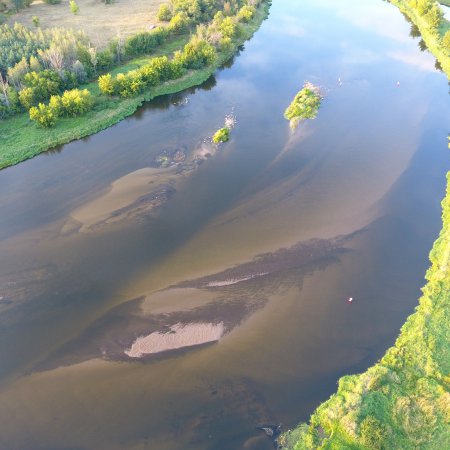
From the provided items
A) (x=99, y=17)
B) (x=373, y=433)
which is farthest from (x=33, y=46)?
(x=373, y=433)

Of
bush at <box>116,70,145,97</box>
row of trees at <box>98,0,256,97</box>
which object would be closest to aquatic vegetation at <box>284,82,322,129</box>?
row of trees at <box>98,0,256,97</box>

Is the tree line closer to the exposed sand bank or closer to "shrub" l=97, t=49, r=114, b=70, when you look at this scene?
"shrub" l=97, t=49, r=114, b=70

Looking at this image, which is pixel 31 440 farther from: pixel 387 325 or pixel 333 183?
pixel 333 183

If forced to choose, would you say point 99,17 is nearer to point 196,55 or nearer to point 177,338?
point 196,55

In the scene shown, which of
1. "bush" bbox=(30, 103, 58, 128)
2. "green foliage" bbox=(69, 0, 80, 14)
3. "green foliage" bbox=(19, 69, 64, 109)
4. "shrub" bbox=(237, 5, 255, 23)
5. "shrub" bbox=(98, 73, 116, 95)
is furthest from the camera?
"green foliage" bbox=(69, 0, 80, 14)

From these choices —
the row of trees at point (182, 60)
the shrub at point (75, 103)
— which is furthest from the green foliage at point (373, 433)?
the row of trees at point (182, 60)

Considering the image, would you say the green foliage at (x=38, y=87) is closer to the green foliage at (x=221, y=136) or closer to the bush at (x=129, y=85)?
the bush at (x=129, y=85)
